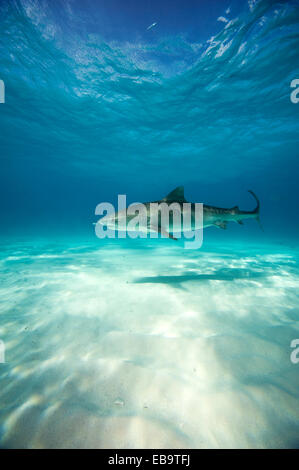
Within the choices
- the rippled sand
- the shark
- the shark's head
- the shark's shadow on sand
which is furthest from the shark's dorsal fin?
the rippled sand

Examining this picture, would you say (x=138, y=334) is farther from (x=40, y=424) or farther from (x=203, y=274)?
(x=203, y=274)

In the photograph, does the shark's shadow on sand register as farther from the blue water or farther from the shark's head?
the shark's head

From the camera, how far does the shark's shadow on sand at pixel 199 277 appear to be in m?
6.19

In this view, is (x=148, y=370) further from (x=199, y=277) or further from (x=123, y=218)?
(x=199, y=277)

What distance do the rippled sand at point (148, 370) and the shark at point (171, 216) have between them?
178 centimetres

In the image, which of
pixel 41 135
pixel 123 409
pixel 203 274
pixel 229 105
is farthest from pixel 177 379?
pixel 41 135

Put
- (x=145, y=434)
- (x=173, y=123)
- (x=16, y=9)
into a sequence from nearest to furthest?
(x=145, y=434)
(x=16, y=9)
(x=173, y=123)

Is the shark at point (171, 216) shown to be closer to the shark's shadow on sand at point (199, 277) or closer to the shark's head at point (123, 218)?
the shark's head at point (123, 218)

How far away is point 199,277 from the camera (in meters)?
6.71

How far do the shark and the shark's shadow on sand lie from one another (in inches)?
61.5

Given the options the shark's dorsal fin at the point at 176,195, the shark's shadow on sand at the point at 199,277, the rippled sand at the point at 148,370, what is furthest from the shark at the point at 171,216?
the rippled sand at the point at 148,370

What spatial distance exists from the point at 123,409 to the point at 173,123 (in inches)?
1039

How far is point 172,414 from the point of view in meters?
1.96

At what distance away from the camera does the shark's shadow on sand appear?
6191 mm
